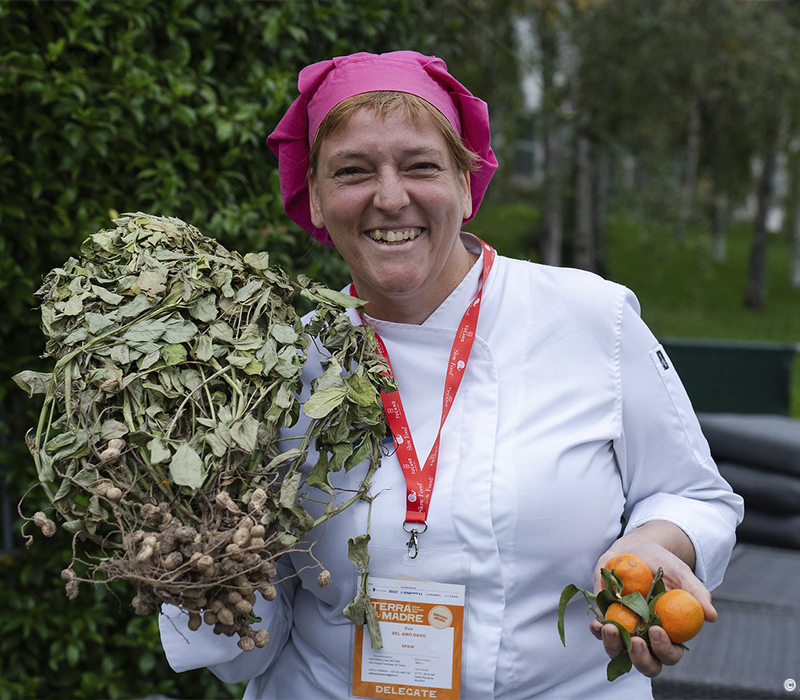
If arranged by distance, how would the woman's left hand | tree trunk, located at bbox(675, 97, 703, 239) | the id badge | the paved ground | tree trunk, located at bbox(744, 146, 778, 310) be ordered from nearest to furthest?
the woman's left hand
the id badge
the paved ground
tree trunk, located at bbox(675, 97, 703, 239)
tree trunk, located at bbox(744, 146, 778, 310)

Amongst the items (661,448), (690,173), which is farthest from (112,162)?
(690,173)

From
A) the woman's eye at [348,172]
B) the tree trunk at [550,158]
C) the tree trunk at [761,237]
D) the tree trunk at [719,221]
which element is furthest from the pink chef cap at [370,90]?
the tree trunk at [719,221]

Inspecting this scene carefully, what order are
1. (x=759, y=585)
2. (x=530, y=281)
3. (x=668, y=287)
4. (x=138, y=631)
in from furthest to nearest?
(x=668, y=287)
(x=759, y=585)
(x=138, y=631)
(x=530, y=281)

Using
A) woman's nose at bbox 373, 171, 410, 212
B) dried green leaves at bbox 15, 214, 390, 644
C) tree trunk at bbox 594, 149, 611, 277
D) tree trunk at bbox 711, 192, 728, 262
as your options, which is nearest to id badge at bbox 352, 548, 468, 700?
dried green leaves at bbox 15, 214, 390, 644

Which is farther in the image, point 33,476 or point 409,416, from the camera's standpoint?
point 33,476

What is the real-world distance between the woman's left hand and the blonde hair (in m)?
0.87

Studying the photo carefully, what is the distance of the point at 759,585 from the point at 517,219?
1664 cm

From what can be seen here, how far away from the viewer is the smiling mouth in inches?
62.7

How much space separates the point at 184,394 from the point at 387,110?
683mm

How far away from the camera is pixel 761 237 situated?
14.7m

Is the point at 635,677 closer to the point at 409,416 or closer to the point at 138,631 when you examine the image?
the point at 409,416

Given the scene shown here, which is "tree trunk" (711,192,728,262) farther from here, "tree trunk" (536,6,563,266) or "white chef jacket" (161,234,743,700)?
"white chef jacket" (161,234,743,700)

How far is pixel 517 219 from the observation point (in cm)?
1961

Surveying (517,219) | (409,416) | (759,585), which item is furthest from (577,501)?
(517,219)
